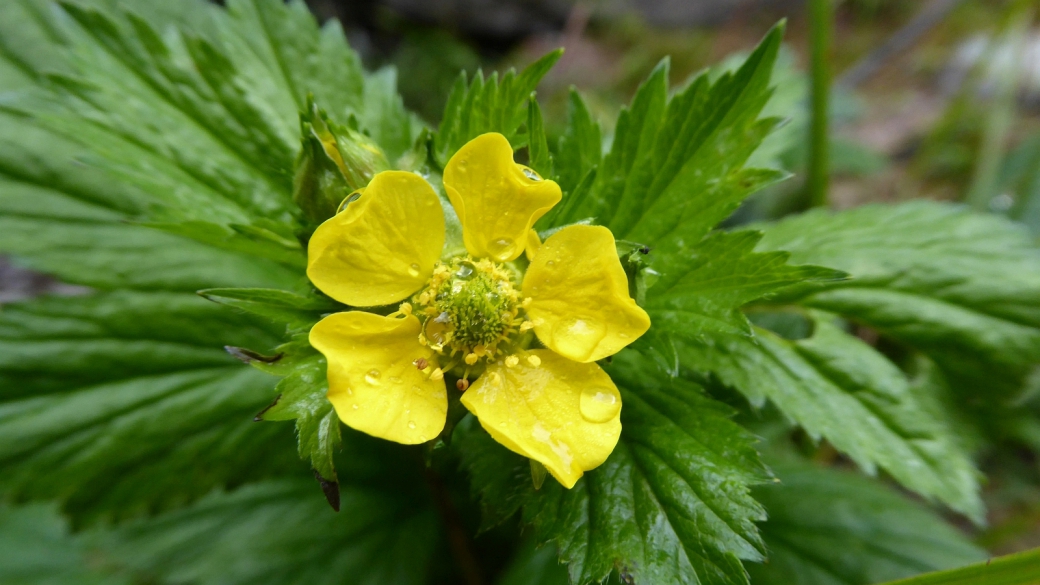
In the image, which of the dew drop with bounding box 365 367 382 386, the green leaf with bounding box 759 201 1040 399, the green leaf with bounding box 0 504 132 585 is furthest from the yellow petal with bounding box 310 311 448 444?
the green leaf with bounding box 0 504 132 585

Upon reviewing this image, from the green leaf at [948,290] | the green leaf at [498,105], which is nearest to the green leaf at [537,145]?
the green leaf at [498,105]

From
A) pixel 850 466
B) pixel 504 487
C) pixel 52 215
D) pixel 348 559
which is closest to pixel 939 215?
pixel 850 466

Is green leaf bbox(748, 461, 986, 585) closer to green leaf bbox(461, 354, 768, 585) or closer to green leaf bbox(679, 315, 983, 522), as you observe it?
green leaf bbox(679, 315, 983, 522)

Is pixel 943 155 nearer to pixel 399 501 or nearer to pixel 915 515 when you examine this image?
pixel 915 515

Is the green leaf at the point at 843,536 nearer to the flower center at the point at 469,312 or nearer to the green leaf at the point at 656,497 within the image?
the green leaf at the point at 656,497

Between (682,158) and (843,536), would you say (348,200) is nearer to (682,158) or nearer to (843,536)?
(682,158)
